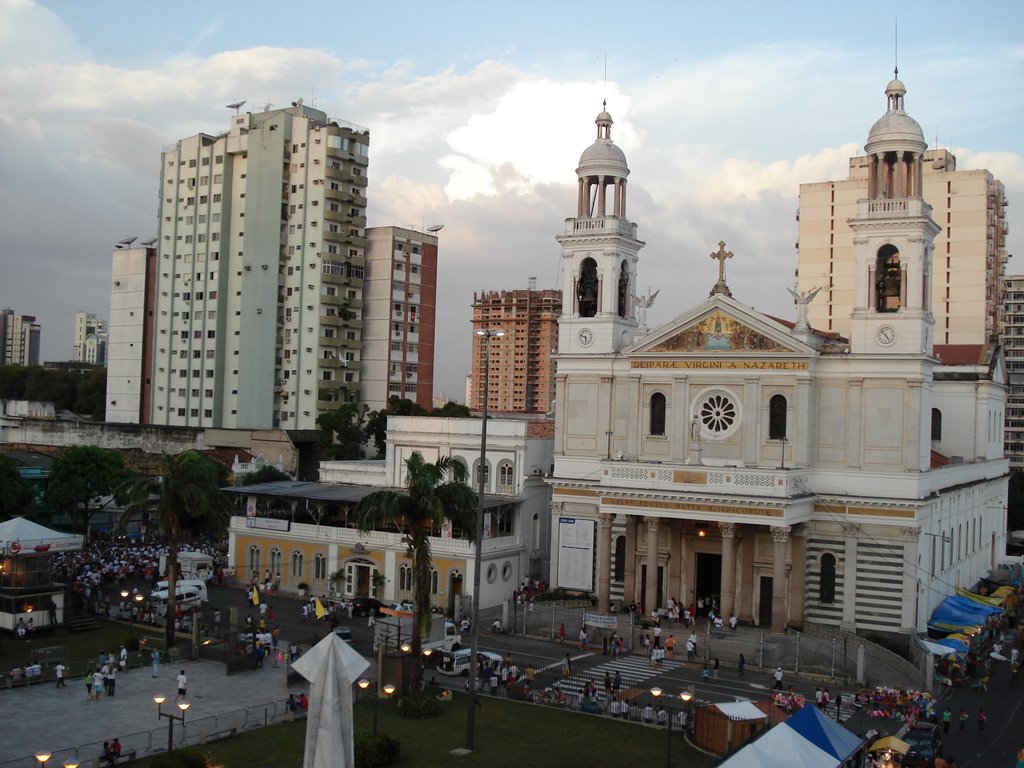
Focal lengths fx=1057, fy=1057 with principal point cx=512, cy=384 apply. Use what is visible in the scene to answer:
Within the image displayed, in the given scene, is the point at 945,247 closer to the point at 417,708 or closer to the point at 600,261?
the point at 600,261

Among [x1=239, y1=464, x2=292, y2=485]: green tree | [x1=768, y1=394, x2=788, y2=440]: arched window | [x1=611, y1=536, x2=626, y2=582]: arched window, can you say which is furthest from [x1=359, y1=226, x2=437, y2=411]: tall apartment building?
[x1=768, y1=394, x2=788, y2=440]: arched window

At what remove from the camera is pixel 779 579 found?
4812 centimetres

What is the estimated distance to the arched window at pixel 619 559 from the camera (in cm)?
5556

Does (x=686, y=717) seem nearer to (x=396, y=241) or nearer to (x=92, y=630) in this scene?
(x=92, y=630)

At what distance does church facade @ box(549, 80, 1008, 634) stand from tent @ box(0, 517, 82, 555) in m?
24.6

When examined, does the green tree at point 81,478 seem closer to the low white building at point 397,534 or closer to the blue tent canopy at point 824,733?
the low white building at point 397,534

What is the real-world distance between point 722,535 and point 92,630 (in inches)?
1164

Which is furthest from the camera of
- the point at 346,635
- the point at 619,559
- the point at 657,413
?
the point at 619,559

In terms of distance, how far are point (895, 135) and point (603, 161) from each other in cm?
1498

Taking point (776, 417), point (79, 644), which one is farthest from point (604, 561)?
point (79, 644)

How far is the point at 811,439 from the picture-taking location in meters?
51.8

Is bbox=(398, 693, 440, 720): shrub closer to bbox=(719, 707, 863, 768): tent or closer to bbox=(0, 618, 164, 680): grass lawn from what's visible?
bbox=(0, 618, 164, 680): grass lawn

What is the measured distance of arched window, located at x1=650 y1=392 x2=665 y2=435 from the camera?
182 ft

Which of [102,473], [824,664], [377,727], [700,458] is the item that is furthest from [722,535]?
[102,473]
